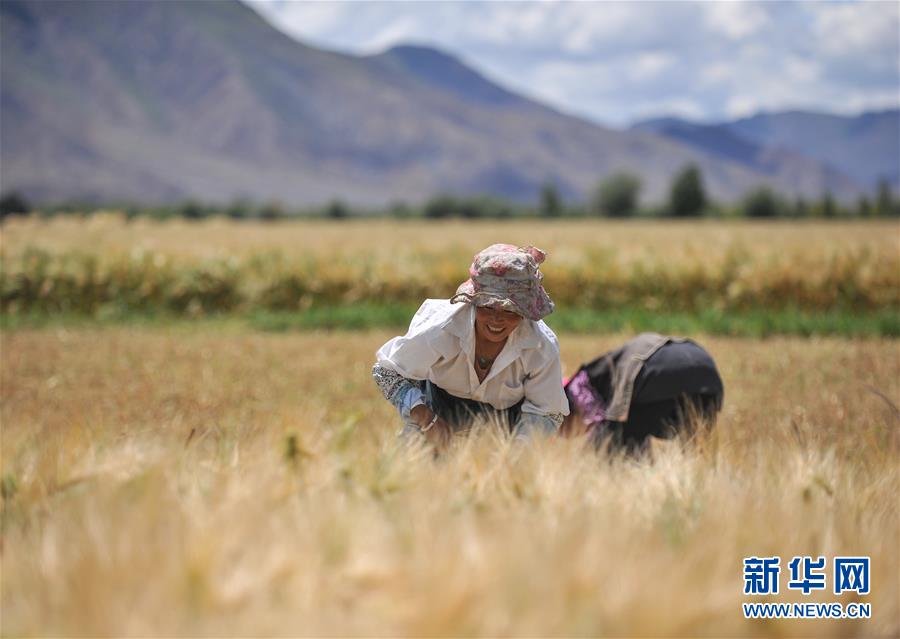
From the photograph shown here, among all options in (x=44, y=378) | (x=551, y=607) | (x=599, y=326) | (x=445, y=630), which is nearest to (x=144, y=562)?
(x=445, y=630)

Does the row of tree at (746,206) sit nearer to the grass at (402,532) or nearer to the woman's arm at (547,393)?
the woman's arm at (547,393)

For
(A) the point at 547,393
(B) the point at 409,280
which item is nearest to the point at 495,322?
(A) the point at 547,393

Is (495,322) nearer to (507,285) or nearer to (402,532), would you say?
(507,285)

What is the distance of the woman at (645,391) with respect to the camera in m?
4.86

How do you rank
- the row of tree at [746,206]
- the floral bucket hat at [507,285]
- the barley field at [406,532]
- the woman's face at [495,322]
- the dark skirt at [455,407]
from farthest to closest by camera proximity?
the row of tree at [746,206] < the dark skirt at [455,407] < the woman's face at [495,322] < the floral bucket hat at [507,285] < the barley field at [406,532]

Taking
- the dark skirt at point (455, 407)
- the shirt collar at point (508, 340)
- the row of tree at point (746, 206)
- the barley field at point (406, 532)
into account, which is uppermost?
the row of tree at point (746, 206)

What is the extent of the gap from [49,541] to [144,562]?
0.74 ft

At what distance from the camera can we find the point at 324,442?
2.28 meters

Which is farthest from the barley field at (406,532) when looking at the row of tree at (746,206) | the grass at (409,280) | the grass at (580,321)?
the row of tree at (746,206)

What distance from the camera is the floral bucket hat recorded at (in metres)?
3.72

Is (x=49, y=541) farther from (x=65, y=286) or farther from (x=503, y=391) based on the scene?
(x=65, y=286)

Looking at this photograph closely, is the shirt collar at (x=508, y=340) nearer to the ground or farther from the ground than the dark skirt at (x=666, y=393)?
farther from the ground

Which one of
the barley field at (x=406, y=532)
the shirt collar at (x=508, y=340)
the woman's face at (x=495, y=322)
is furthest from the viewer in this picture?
the shirt collar at (x=508, y=340)

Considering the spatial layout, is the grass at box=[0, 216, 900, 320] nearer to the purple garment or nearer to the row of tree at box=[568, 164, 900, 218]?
the purple garment
